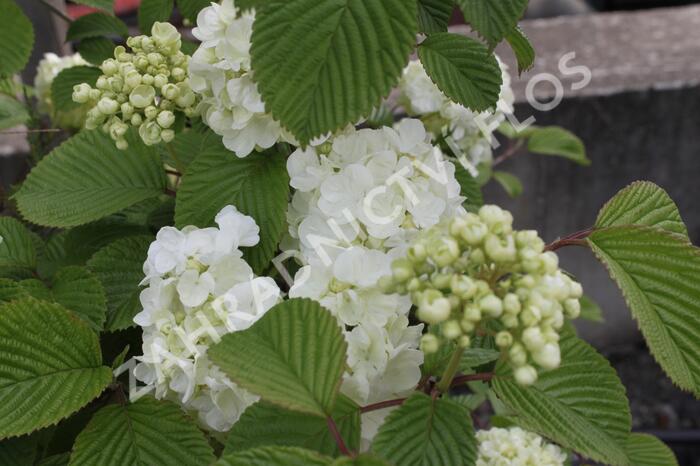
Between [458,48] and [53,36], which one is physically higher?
[458,48]

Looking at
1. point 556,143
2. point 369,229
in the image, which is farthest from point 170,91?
point 556,143

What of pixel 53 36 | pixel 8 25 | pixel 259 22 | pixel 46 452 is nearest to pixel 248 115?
pixel 259 22

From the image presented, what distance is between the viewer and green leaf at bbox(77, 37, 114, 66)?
3.69 feet

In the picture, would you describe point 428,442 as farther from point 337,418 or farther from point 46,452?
point 46,452

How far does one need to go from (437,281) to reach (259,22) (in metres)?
0.23

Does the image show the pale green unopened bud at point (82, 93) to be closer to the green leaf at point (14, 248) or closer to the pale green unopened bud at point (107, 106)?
the pale green unopened bud at point (107, 106)

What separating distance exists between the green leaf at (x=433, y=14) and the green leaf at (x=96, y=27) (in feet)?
1.99

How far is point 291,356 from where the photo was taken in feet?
1.87

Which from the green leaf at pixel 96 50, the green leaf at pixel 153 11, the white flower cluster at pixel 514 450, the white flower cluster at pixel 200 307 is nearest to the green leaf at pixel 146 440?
the white flower cluster at pixel 200 307

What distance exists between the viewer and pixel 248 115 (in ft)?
2.18

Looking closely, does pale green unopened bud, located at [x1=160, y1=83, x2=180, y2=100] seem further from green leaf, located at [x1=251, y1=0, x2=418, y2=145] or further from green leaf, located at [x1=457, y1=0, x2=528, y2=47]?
green leaf, located at [x1=457, y1=0, x2=528, y2=47]

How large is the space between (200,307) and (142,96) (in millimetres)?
221

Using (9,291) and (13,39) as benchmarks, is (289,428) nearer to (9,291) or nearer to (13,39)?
(9,291)

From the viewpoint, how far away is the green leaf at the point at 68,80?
108cm
